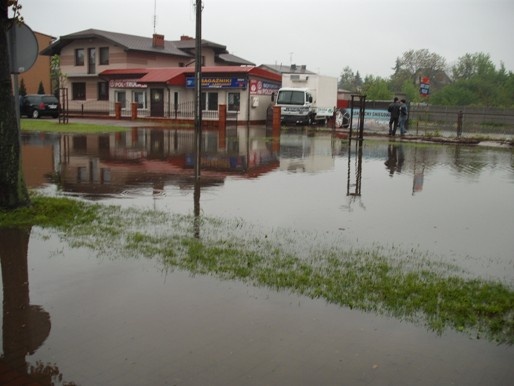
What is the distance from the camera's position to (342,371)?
12.0 ft

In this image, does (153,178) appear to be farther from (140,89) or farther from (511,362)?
(140,89)

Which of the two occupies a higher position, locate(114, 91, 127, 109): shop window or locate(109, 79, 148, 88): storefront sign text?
locate(109, 79, 148, 88): storefront sign text

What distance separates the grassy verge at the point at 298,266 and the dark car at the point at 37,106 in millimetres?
33953

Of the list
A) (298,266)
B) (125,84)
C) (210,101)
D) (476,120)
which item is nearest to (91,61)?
(125,84)

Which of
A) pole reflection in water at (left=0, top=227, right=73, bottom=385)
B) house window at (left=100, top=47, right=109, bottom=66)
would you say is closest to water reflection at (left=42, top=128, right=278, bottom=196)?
pole reflection in water at (left=0, top=227, right=73, bottom=385)

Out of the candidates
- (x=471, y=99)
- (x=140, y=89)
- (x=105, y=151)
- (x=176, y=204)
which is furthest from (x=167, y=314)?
(x=471, y=99)

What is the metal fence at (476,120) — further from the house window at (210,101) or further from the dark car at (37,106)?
the dark car at (37,106)

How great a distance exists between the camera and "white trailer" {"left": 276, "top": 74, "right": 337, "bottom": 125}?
120 feet

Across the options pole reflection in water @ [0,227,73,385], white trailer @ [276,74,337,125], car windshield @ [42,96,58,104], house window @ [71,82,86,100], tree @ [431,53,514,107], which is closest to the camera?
pole reflection in water @ [0,227,73,385]

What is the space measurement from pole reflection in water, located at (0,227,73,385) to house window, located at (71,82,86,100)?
47530mm

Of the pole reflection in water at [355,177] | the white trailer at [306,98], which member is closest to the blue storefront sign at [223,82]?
the white trailer at [306,98]

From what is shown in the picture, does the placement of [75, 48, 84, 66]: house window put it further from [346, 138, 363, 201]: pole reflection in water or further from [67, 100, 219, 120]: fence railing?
[346, 138, 363, 201]: pole reflection in water

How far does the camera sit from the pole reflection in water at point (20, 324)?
3.57 m

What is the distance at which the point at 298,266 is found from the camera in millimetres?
5762
